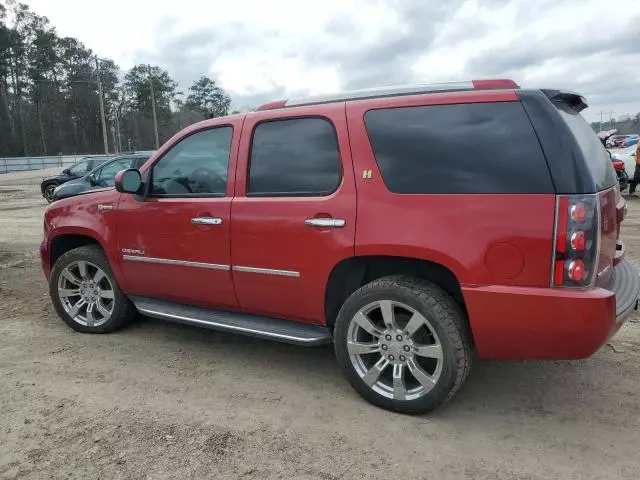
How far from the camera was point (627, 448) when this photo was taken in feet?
9.23

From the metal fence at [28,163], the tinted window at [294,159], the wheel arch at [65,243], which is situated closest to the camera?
the tinted window at [294,159]

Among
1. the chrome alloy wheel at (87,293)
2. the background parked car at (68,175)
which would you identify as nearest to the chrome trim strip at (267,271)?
the chrome alloy wheel at (87,293)

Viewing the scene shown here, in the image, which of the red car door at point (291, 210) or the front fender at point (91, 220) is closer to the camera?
the red car door at point (291, 210)

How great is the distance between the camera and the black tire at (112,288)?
4.63 metres

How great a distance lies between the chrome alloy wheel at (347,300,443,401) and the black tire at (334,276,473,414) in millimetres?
26

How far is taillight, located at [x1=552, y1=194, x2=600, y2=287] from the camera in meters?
2.68

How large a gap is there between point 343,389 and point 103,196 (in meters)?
2.62

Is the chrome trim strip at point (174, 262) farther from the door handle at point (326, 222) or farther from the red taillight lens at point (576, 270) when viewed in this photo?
the red taillight lens at point (576, 270)

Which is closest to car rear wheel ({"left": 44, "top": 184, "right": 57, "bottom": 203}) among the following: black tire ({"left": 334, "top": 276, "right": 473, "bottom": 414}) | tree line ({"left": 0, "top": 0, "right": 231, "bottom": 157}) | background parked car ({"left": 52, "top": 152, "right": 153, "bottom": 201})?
background parked car ({"left": 52, "top": 152, "right": 153, "bottom": 201})

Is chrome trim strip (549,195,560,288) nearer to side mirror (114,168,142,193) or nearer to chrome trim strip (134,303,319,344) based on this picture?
chrome trim strip (134,303,319,344)

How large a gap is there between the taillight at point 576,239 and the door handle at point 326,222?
4.02ft

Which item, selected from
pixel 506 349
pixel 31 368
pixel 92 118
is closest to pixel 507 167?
pixel 506 349

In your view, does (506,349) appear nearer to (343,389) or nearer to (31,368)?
(343,389)

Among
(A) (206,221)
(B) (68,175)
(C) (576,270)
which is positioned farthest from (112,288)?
(B) (68,175)
